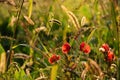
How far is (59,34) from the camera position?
8.55ft

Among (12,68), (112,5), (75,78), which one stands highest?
(112,5)

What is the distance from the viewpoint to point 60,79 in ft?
5.65

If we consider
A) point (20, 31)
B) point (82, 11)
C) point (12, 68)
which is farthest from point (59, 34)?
point (12, 68)

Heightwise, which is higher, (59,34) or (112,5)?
(112,5)

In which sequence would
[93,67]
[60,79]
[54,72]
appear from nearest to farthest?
[54,72] < [93,67] < [60,79]

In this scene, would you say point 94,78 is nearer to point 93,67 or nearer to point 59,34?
point 93,67

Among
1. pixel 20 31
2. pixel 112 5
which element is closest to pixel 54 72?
pixel 112 5

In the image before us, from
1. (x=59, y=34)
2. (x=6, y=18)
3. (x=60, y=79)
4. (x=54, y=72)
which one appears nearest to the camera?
(x=54, y=72)

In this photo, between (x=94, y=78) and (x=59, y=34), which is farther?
(x=59, y=34)

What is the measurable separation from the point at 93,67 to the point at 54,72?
0.20 meters

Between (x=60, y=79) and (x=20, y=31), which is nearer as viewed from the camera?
(x=60, y=79)

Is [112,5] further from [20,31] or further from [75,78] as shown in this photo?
[20,31]

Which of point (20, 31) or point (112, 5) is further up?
point (112, 5)

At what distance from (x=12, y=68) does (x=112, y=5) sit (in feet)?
1.60
